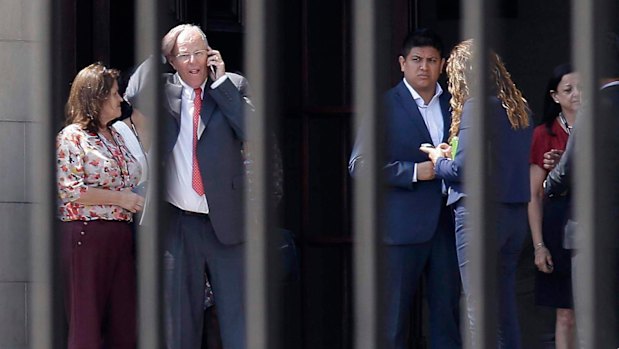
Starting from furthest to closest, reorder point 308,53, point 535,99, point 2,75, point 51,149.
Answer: point 535,99 < point 308,53 < point 2,75 < point 51,149

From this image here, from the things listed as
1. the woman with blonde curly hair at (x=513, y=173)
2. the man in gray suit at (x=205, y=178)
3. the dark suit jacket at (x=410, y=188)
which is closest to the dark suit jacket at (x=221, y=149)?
the man in gray suit at (x=205, y=178)

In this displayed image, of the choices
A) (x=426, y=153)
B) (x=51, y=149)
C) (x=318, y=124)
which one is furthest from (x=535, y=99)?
(x=51, y=149)

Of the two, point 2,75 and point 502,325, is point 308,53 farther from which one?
point 502,325

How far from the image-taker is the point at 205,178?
4043mm

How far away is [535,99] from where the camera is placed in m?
7.18

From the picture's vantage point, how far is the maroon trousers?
4398 mm

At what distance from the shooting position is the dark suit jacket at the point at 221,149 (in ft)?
12.9

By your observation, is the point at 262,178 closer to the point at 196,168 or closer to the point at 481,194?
the point at 481,194

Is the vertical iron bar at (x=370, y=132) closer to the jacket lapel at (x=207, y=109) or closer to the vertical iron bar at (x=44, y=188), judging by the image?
the vertical iron bar at (x=44, y=188)

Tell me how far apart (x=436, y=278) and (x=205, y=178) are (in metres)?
0.88

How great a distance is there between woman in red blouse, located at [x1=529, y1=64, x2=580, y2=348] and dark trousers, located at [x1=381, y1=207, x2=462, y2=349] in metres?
0.41

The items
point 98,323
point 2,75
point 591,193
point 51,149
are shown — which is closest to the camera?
point 591,193

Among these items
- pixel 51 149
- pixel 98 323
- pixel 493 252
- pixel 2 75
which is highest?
pixel 2 75

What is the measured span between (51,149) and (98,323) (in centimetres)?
312
